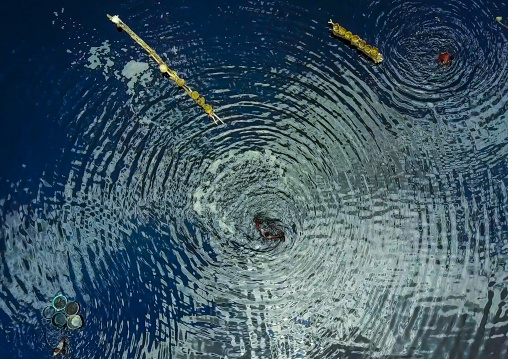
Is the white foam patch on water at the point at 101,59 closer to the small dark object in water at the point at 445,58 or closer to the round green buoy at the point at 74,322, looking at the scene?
the round green buoy at the point at 74,322

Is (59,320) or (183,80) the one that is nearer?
(59,320)

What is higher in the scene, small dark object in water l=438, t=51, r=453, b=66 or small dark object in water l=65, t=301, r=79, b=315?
small dark object in water l=438, t=51, r=453, b=66

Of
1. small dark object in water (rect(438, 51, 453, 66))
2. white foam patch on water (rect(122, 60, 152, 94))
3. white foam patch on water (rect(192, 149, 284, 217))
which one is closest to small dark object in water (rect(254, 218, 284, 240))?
white foam patch on water (rect(192, 149, 284, 217))

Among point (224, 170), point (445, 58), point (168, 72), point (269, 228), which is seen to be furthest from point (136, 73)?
point (445, 58)

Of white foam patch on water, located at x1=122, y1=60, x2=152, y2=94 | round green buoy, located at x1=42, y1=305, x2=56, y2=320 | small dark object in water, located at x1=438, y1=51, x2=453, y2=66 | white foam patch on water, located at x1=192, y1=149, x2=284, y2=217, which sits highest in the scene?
white foam patch on water, located at x1=122, y1=60, x2=152, y2=94

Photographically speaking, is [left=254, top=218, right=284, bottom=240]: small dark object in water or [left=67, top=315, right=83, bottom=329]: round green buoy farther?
[left=254, top=218, right=284, bottom=240]: small dark object in water

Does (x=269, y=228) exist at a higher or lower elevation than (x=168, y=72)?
lower

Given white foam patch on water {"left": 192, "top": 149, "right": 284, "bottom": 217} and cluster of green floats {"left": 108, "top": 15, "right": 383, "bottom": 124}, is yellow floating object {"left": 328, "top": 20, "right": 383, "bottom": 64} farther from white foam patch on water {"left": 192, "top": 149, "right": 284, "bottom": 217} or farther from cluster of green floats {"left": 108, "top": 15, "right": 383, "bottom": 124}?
white foam patch on water {"left": 192, "top": 149, "right": 284, "bottom": 217}

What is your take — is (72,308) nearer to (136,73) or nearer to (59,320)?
(59,320)
